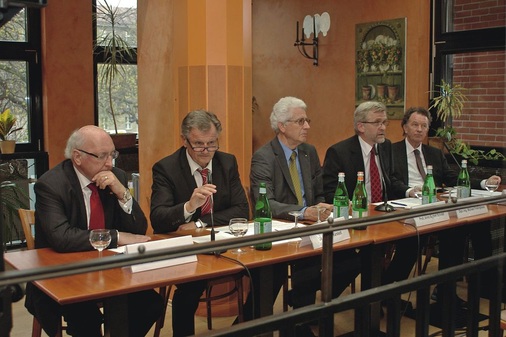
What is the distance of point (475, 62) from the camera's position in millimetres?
6078

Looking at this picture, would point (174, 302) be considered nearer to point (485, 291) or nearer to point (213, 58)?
point (213, 58)

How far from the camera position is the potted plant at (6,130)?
20.8ft

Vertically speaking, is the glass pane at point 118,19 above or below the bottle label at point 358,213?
above

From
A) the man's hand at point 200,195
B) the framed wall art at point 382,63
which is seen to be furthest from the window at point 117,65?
the man's hand at point 200,195

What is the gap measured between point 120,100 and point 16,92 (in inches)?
51.9

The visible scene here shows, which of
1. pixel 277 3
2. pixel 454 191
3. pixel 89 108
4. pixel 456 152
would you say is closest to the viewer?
pixel 454 191

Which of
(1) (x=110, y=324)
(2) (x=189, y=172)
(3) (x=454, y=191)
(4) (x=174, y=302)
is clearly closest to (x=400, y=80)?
(3) (x=454, y=191)

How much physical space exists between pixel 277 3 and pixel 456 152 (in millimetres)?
2815

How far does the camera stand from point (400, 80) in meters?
6.21

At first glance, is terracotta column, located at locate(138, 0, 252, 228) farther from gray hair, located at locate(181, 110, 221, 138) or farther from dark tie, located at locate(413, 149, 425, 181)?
dark tie, located at locate(413, 149, 425, 181)

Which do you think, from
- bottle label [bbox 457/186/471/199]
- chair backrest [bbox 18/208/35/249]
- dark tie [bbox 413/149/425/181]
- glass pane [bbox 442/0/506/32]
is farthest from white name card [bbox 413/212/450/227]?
glass pane [bbox 442/0/506/32]

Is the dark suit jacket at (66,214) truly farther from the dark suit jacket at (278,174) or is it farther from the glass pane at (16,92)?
the glass pane at (16,92)

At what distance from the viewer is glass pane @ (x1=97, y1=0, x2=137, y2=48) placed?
731cm

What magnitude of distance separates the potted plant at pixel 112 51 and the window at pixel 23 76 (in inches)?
31.4
